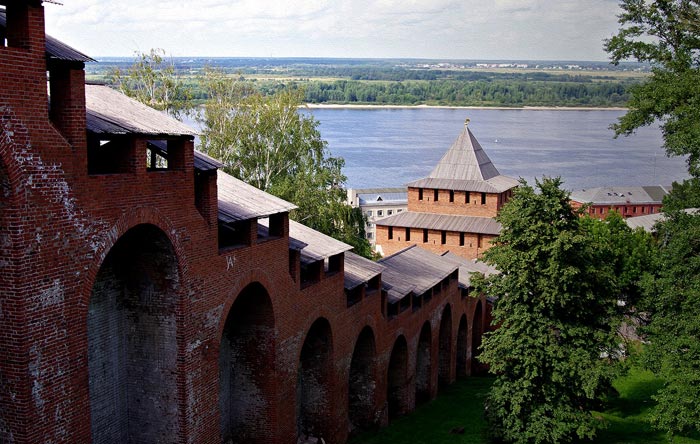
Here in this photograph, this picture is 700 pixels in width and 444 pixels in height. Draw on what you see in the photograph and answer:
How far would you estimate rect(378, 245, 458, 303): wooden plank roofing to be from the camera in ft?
69.8

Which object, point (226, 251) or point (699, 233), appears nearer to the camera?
point (226, 251)

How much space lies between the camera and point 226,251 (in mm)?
13258

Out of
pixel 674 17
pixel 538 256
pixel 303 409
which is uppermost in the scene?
pixel 674 17

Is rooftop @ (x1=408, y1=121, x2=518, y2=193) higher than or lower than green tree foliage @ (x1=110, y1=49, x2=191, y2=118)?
lower

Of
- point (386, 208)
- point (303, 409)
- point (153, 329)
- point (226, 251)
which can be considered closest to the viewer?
point (153, 329)

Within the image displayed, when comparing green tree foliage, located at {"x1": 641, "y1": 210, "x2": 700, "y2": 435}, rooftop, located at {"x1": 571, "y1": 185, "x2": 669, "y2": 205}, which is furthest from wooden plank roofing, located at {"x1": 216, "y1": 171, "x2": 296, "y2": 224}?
rooftop, located at {"x1": 571, "y1": 185, "x2": 669, "y2": 205}

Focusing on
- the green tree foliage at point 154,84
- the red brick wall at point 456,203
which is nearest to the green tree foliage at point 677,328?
the red brick wall at point 456,203

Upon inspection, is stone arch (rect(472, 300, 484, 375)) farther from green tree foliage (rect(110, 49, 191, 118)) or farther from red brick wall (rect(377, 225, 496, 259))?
green tree foliage (rect(110, 49, 191, 118))

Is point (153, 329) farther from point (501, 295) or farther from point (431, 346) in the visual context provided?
point (431, 346)

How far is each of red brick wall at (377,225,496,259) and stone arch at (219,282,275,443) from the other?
56.5 feet

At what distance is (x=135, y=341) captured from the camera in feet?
40.5

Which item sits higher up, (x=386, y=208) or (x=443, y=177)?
(x=443, y=177)

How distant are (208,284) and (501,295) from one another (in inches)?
337

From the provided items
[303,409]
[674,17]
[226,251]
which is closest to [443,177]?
[674,17]
